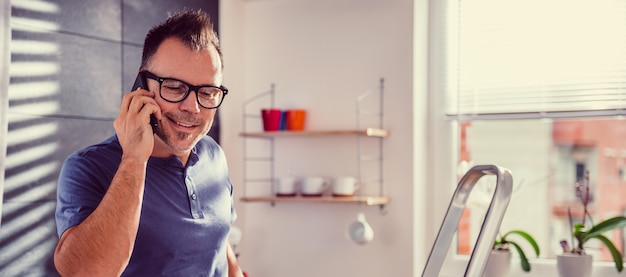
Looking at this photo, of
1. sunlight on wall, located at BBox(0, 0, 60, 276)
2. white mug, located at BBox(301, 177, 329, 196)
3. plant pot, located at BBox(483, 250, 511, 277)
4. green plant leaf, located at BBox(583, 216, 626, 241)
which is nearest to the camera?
sunlight on wall, located at BBox(0, 0, 60, 276)

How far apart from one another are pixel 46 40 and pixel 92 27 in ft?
0.77

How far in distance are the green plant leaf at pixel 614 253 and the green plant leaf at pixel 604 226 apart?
2 centimetres

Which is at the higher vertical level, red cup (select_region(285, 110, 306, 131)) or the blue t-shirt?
red cup (select_region(285, 110, 306, 131))

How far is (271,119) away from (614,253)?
4.77ft

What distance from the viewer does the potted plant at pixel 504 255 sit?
3.16m

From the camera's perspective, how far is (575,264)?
3.05 metres

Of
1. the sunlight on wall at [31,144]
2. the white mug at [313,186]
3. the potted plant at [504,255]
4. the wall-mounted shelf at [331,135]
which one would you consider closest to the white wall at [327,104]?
the wall-mounted shelf at [331,135]

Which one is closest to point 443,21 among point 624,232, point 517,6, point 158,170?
point 517,6

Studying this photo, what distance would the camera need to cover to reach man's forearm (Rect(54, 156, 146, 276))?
5.37 feet

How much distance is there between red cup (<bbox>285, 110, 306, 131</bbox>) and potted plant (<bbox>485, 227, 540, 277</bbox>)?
0.94 meters

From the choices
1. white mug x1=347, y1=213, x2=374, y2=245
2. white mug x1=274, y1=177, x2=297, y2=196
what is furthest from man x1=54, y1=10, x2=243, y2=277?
white mug x1=274, y1=177, x2=297, y2=196

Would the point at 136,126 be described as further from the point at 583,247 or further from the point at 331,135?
the point at 583,247

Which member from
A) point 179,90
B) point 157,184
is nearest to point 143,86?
point 179,90

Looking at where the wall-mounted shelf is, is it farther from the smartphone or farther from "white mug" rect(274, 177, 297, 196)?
the smartphone
